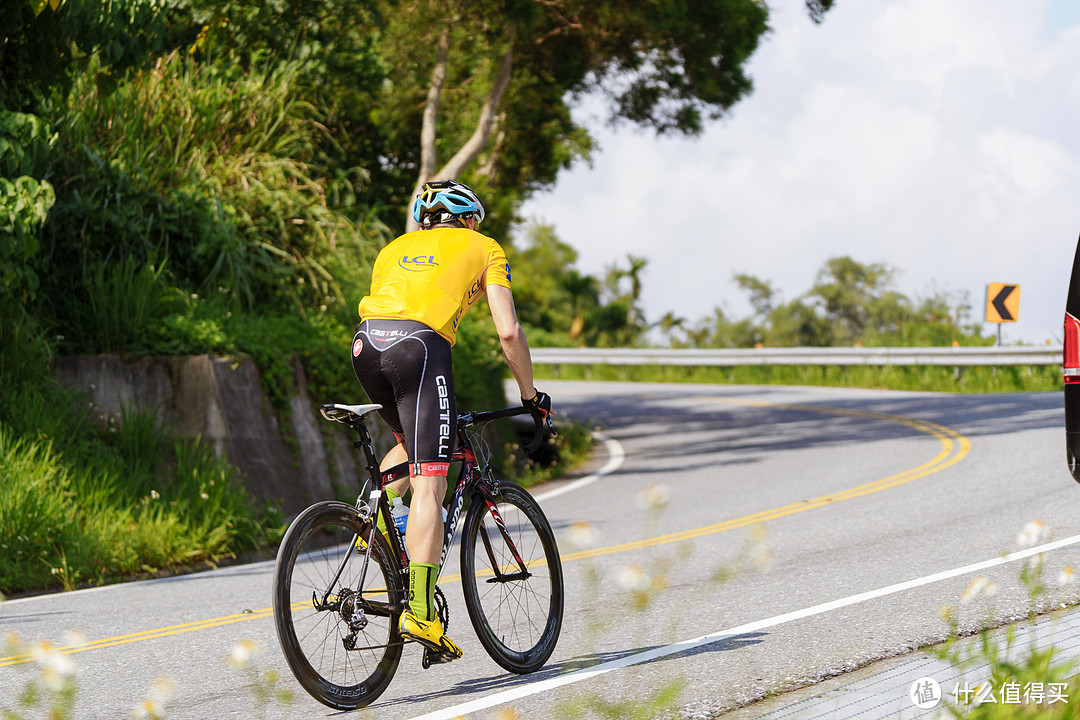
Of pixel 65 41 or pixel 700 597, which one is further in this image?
pixel 65 41

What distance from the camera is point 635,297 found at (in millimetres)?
59375

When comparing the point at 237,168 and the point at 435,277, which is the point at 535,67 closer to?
the point at 237,168

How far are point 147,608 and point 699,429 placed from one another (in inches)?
502

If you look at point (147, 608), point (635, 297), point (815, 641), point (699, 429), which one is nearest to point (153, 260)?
point (147, 608)

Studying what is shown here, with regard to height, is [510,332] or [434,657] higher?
[510,332]

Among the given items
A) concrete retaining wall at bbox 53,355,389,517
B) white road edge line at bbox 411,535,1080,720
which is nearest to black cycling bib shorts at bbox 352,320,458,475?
white road edge line at bbox 411,535,1080,720

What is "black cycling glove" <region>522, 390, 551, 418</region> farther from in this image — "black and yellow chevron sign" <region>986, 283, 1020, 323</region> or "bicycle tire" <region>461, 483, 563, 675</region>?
"black and yellow chevron sign" <region>986, 283, 1020, 323</region>

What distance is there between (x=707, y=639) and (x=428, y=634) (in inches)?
70.3

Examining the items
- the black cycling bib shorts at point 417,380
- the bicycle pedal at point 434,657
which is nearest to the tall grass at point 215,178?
the black cycling bib shorts at point 417,380

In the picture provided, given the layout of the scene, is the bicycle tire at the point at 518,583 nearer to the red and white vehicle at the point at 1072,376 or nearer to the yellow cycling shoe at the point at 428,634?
the yellow cycling shoe at the point at 428,634

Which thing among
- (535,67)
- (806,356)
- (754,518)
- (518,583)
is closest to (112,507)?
(518,583)

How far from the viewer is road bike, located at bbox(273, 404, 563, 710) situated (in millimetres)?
4402

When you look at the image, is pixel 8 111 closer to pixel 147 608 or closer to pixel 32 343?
pixel 32 343

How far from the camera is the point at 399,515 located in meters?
4.78
